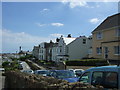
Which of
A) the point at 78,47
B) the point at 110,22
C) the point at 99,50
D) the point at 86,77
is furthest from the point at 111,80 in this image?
the point at 78,47

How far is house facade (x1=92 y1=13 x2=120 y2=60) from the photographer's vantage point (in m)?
30.1

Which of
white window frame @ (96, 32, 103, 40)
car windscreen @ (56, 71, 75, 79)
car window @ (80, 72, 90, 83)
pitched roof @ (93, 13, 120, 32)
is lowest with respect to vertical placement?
car windscreen @ (56, 71, 75, 79)

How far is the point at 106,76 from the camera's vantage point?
20.2ft

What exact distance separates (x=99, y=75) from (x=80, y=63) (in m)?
26.3

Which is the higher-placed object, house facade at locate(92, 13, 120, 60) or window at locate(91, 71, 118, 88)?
house facade at locate(92, 13, 120, 60)

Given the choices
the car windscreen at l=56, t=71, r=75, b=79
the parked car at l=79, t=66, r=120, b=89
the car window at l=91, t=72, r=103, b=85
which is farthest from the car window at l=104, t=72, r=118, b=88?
the car windscreen at l=56, t=71, r=75, b=79

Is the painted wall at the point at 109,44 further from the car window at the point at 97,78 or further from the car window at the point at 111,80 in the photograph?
the car window at the point at 111,80

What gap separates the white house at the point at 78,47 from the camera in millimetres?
50853

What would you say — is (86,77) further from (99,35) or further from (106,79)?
(99,35)

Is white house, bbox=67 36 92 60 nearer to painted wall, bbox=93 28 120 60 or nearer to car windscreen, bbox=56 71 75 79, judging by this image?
painted wall, bbox=93 28 120 60

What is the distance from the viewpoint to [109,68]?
6191 millimetres

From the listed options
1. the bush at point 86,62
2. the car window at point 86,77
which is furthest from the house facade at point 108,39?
the car window at point 86,77

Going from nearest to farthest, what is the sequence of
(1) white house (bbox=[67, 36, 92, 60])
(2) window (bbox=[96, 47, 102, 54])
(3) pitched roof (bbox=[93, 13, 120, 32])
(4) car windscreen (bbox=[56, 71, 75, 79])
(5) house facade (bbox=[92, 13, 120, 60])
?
(4) car windscreen (bbox=[56, 71, 75, 79]) < (5) house facade (bbox=[92, 13, 120, 60]) < (3) pitched roof (bbox=[93, 13, 120, 32]) < (2) window (bbox=[96, 47, 102, 54]) < (1) white house (bbox=[67, 36, 92, 60])

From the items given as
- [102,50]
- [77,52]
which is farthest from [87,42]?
[102,50]
